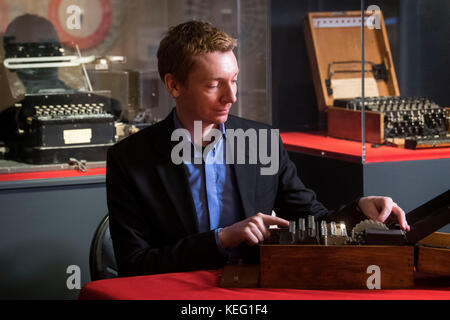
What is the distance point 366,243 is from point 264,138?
3.14 feet

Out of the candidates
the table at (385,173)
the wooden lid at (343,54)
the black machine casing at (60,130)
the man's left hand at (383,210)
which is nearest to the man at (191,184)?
the man's left hand at (383,210)

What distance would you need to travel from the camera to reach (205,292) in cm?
192

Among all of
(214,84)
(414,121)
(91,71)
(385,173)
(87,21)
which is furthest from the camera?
(87,21)

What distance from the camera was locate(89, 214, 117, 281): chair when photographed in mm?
3002

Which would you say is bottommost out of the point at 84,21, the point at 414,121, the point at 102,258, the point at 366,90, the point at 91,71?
the point at 102,258

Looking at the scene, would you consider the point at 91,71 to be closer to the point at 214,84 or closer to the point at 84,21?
the point at 84,21

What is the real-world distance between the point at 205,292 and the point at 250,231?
25 centimetres

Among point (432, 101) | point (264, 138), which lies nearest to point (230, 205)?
point (264, 138)

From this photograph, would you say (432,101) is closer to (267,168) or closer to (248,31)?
(248,31)

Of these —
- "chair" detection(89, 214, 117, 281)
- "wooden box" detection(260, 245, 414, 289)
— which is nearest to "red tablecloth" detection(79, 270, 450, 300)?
"wooden box" detection(260, 245, 414, 289)

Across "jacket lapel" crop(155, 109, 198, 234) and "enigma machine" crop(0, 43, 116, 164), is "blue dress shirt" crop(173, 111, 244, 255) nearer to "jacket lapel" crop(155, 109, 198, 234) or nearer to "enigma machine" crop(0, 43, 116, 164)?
"jacket lapel" crop(155, 109, 198, 234)

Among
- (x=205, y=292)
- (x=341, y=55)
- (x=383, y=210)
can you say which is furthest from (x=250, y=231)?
(x=341, y=55)

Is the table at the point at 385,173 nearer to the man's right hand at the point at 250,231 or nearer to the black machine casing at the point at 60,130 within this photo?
the black machine casing at the point at 60,130

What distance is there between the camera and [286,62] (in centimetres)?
521
